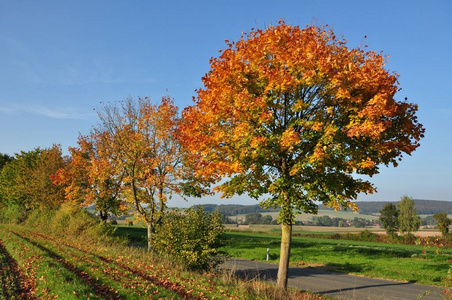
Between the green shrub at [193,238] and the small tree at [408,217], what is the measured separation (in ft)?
251

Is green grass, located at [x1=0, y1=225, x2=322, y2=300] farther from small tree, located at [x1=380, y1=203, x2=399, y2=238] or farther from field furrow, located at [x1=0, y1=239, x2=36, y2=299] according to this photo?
small tree, located at [x1=380, y1=203, x2=399, y2=238]

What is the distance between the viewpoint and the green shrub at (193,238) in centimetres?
1525

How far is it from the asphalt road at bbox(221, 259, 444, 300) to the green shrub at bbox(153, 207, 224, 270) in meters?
1.41

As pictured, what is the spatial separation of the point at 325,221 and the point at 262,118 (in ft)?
469

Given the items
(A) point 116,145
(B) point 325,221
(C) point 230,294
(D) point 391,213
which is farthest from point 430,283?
(B) point 325,221

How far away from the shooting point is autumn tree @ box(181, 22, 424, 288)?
12.1 m

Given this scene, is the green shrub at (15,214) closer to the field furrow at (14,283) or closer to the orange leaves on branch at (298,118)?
the field furrow at (14,283)

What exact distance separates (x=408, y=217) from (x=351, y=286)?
72.4 m

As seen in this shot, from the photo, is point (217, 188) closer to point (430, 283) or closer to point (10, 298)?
point (10, 298)

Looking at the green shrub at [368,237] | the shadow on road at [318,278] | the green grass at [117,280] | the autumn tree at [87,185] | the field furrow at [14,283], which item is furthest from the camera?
the green shrub at [368,237]

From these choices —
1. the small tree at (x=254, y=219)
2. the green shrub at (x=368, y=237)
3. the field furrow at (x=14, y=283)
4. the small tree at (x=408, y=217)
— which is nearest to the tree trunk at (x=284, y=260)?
the field furrow at (x=14, y=283)

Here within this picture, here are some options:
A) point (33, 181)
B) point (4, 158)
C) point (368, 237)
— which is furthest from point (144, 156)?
point (4, 158)

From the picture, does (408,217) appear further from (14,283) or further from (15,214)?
(14,283)

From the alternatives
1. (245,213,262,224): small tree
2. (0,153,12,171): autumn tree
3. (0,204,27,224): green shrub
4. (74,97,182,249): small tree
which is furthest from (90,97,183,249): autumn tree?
(245,213,262,224): small tree
